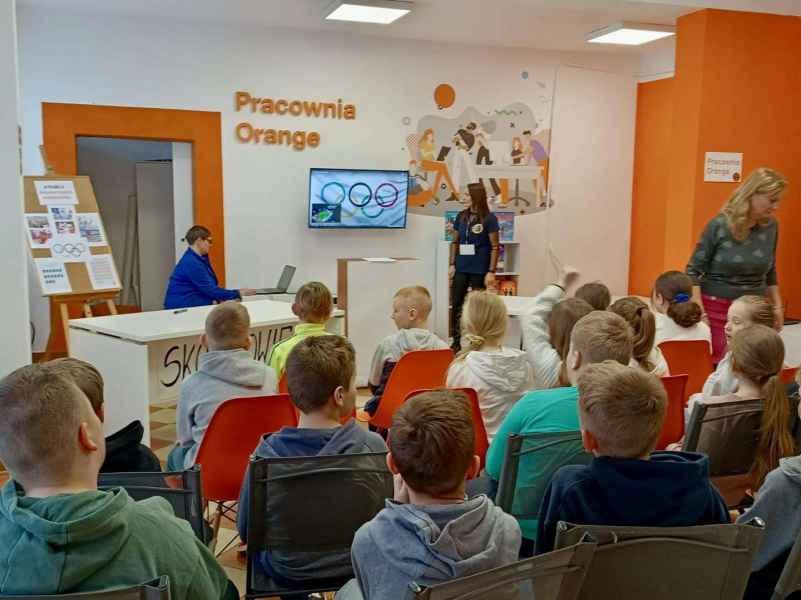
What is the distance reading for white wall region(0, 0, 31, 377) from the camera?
3.94 metres

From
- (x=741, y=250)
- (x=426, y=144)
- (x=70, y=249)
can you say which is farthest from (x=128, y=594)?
(x=426, y=144)

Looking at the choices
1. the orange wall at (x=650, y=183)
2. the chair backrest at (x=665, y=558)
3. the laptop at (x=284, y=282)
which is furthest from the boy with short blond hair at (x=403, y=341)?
the orange wall at (x=650, y=183)

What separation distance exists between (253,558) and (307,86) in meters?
6.53

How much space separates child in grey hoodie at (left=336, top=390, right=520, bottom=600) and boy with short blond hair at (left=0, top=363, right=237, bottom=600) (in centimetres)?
30

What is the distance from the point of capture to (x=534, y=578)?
4.06ft

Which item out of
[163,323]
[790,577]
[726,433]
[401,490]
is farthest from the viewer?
[163,323]

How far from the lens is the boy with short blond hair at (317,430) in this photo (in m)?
1.90

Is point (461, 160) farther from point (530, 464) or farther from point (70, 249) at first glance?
point (530, 464)

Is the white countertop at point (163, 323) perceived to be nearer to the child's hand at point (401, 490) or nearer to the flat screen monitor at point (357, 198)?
the child's hand at point (401, 490)

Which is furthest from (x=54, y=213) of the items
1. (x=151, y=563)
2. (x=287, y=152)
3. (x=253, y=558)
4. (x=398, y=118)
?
(x=151, y=563)

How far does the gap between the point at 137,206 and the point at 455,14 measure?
427cm

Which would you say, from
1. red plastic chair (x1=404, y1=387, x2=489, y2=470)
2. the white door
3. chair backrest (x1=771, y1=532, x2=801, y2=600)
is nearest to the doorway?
the white door

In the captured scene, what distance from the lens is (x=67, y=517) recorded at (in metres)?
1.16

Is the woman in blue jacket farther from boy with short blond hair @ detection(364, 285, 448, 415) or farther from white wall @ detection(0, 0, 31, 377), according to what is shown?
boy with short blond hair @ detection(364, 285, 448, 415)
